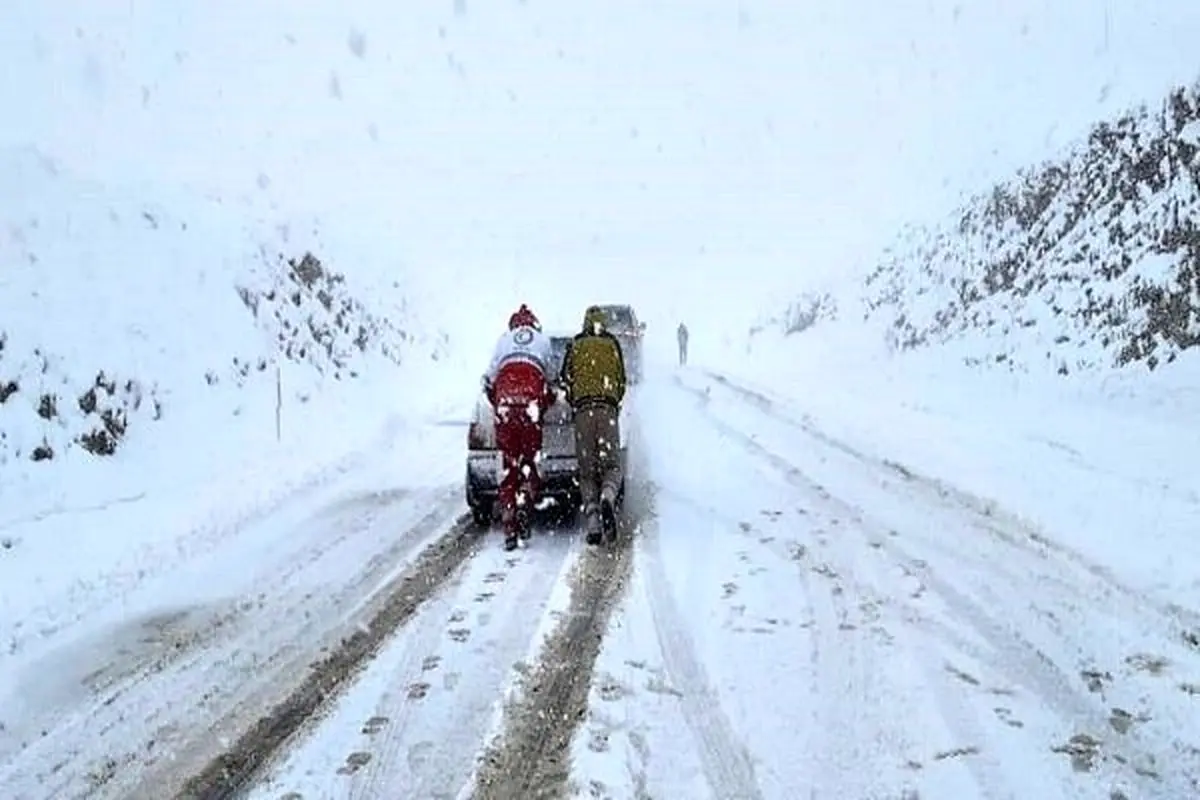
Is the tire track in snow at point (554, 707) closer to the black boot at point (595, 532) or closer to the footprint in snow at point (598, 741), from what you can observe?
the footprint in snow at point (598, 741)

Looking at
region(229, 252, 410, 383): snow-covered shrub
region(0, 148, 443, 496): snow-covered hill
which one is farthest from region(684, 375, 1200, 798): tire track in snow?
region(229, 252, 410, 383): snow-covered shrub

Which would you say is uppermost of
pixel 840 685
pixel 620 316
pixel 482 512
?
pixel 620 316

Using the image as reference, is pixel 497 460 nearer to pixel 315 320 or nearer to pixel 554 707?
pixel 554 707

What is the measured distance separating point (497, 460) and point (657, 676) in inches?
166

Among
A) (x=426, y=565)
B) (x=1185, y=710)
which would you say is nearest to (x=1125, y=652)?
(x=1185, y=710)

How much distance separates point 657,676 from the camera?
17.5 feet

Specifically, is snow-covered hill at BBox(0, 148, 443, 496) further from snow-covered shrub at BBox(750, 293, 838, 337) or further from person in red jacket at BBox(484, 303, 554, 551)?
snow-covered shrub at BBox(750, 293, 838, 337)

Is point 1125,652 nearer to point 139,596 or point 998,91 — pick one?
point 139,596

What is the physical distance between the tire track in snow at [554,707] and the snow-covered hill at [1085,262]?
10.6 meters

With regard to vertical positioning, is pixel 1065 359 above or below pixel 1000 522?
above

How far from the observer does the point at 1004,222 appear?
2375cm

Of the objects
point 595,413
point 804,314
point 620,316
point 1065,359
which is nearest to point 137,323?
point 595,413

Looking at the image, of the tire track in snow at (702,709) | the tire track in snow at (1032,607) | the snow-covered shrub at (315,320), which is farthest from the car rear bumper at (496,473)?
the snow-covered shrub at (315,320)

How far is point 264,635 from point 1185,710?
16.5 ft
